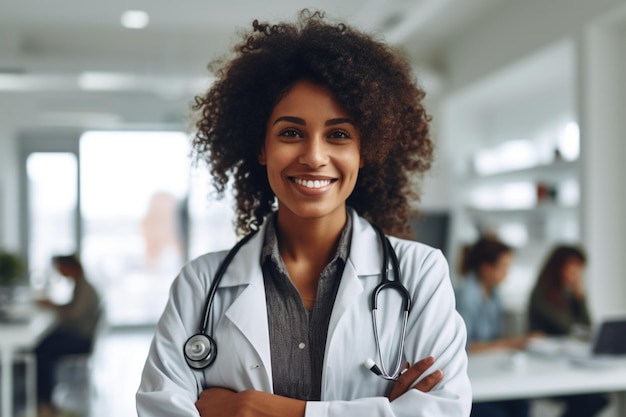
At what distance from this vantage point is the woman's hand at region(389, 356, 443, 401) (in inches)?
49.9

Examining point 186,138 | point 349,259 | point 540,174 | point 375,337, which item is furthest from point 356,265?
point 540,174

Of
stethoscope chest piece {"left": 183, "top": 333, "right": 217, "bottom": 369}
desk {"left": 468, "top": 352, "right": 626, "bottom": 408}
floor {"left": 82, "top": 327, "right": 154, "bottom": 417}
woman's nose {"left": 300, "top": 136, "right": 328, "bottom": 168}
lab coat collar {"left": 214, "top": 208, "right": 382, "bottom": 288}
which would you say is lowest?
floor {"left": 82, "top": 327, "right": 154, "bottom": 417}

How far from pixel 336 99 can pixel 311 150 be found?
11 cm

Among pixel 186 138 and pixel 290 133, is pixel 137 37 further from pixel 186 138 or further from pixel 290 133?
pixel 290 133

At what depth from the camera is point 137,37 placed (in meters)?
7.15

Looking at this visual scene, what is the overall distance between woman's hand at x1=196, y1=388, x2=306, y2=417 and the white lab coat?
0.03 meters

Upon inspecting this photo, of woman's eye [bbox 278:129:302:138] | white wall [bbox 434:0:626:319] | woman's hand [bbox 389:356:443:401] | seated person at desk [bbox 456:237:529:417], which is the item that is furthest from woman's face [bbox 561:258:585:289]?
woman's eye [bbox 278:129:302:138]

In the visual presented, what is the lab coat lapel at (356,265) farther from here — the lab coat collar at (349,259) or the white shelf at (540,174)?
the white shelf at (540,174)

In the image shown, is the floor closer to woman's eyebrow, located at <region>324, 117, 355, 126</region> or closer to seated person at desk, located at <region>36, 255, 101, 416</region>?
seated person at desk, located at <region>36, 255, 101, 416</region>

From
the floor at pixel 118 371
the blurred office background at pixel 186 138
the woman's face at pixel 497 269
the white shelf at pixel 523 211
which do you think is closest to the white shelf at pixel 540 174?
the blurred office background at pixel 186 138

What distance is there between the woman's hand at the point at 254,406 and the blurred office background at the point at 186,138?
3453 mm

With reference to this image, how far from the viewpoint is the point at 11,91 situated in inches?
316

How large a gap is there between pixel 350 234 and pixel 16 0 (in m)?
5.48

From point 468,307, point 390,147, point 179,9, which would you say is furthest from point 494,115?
point 390,147
